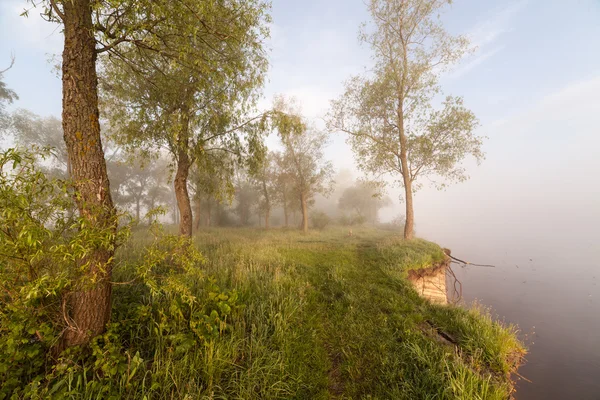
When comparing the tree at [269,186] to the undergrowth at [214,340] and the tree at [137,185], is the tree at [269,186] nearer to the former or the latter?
the tree at [137,185]

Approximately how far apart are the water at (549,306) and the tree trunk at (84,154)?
9.22 metres

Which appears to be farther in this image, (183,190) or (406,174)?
(406,174)

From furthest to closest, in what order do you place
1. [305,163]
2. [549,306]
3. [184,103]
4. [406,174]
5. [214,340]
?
[305,163], [406,174], [549,306], [184,103], [214,340]

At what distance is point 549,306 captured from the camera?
10305 millimetres

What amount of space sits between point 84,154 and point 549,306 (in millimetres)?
18780

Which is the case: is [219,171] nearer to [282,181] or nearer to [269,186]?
[282,181]

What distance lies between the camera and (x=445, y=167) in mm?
15609

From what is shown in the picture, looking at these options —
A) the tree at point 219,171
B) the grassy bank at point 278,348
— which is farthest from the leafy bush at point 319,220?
the grassy bank at point 278,348

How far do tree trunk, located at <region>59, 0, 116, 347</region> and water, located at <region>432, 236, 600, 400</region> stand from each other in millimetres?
9222

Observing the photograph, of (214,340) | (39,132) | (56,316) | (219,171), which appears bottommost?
(214,340)

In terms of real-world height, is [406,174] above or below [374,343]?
above

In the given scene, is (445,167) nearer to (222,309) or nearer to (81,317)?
(222,309)

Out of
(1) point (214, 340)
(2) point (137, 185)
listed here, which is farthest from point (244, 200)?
(1) point (214, 340)

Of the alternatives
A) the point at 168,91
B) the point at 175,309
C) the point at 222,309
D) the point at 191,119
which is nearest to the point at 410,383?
the point at 222,309
